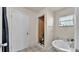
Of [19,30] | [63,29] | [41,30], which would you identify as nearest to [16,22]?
[19,30]

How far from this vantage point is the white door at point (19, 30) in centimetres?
125

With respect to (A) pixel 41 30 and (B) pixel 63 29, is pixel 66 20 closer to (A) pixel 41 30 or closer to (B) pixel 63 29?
(B) pixel 63 29

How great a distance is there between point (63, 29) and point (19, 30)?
614 millimetres

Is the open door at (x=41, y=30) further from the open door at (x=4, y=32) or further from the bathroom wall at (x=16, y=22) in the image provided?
the open door at (x=4, y=32)

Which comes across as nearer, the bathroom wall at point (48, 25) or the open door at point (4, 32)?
the open door at point (4, 32)

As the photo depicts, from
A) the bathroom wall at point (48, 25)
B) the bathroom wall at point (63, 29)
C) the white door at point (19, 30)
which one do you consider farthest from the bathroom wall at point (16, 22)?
the bathroom wall at point (63, 29)

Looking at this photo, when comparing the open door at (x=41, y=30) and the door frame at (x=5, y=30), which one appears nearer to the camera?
the door frame at (x=5, y=30)

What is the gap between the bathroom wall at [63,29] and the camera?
48.7 inches

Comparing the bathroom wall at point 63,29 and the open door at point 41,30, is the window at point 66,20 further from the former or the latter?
the open door at point 41,30

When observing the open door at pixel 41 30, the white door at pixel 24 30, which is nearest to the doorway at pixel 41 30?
the open door at pixel 41 30

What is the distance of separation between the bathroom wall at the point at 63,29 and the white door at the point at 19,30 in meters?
0.41
